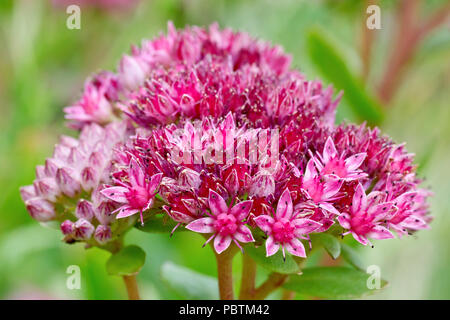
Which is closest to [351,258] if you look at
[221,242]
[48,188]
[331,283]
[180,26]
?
[331,283]

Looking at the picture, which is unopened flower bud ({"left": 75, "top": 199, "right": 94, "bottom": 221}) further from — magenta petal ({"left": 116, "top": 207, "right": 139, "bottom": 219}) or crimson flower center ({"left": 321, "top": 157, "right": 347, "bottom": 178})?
crimson flower center ({"left": 321, "top": 157, "right": 347, "bottom": 178})

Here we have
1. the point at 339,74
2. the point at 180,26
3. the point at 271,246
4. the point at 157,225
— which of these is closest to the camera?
the point at 271,246

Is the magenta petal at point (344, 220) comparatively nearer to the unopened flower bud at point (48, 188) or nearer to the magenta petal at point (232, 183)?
the magenta petal at point (232, 183)

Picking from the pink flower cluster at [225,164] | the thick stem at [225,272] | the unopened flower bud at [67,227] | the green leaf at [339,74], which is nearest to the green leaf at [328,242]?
the pink flower cluster at [225,164]

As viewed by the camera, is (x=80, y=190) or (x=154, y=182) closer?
(x=154, y=182)

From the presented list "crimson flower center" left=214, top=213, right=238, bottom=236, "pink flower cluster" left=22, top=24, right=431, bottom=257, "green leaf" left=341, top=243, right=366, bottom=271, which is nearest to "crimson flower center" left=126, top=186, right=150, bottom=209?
"pink flower cluster" left=22, top=24, right=431, bottom=257

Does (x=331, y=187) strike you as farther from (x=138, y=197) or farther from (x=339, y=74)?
(x=339, y=74)
